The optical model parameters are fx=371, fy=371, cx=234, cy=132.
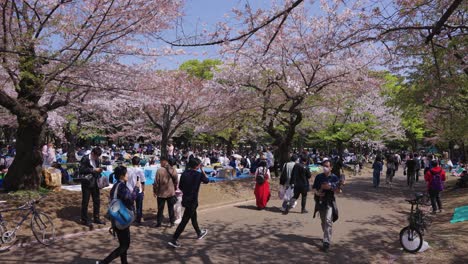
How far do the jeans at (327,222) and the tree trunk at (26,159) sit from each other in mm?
7232

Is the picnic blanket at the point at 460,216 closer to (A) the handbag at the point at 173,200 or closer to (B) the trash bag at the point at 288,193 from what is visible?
(B) the trash bag at the point at 288,193

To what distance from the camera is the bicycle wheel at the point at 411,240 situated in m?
6.64

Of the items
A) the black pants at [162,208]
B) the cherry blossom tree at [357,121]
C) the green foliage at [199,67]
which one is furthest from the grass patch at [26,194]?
the green foliage at [199,67]

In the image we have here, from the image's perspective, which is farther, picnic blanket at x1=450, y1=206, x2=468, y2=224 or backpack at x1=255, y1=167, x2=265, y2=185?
backpack at x1=255, y1=167, x2=265, y2=185

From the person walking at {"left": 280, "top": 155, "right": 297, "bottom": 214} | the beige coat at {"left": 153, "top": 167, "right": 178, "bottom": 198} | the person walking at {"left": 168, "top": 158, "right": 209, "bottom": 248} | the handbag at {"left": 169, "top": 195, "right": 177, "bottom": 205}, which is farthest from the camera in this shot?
the person walking at {"left": 280, "top": 155, "right": 297, "bottom": 214}

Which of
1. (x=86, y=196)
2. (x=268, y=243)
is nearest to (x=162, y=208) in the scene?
(x=86, y=196)

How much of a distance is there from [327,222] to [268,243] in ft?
4.06

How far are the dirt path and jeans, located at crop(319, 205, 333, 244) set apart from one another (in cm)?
30

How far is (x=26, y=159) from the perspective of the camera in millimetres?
9578

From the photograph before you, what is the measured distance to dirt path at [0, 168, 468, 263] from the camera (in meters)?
6.16

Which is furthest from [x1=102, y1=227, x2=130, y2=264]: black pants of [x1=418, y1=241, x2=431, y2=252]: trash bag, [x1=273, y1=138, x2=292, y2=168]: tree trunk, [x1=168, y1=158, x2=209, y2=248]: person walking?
[x1=273, y1=138, x2=292, y2=168]: tree trunk

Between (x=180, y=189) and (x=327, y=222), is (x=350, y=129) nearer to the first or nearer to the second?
(x=327, y=222)

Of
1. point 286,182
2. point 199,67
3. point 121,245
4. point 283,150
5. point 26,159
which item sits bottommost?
point 121,245

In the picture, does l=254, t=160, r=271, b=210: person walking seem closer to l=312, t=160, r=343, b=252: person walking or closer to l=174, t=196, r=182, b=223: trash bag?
l=174, t=196, r=182, b=223: trash bag
